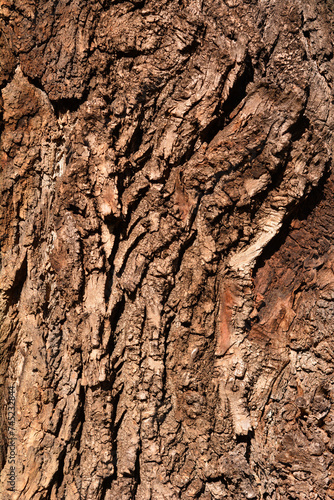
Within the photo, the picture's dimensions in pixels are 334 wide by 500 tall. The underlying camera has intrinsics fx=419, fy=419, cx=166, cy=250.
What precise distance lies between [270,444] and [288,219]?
98 cm

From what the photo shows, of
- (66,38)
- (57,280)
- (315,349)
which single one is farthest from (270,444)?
(66,38)

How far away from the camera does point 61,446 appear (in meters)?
1.73

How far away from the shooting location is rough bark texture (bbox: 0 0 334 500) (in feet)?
5.61

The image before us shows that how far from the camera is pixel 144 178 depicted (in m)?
1.76

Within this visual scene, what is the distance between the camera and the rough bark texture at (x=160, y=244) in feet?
5.61

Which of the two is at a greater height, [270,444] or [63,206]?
[63,206]

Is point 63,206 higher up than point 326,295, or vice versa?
point 63,206

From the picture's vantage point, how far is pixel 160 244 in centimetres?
174

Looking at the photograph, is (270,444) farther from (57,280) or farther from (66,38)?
(66,38)

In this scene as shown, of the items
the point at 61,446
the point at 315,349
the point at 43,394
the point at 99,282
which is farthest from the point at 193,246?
the point at 61,446

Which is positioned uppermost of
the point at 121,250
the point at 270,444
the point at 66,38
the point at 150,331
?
the point at 66,38

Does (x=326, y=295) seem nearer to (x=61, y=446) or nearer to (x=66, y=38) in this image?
(x=61, y=446)

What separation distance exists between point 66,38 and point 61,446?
5.58ft

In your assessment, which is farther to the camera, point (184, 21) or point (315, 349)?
point (315, 349)
